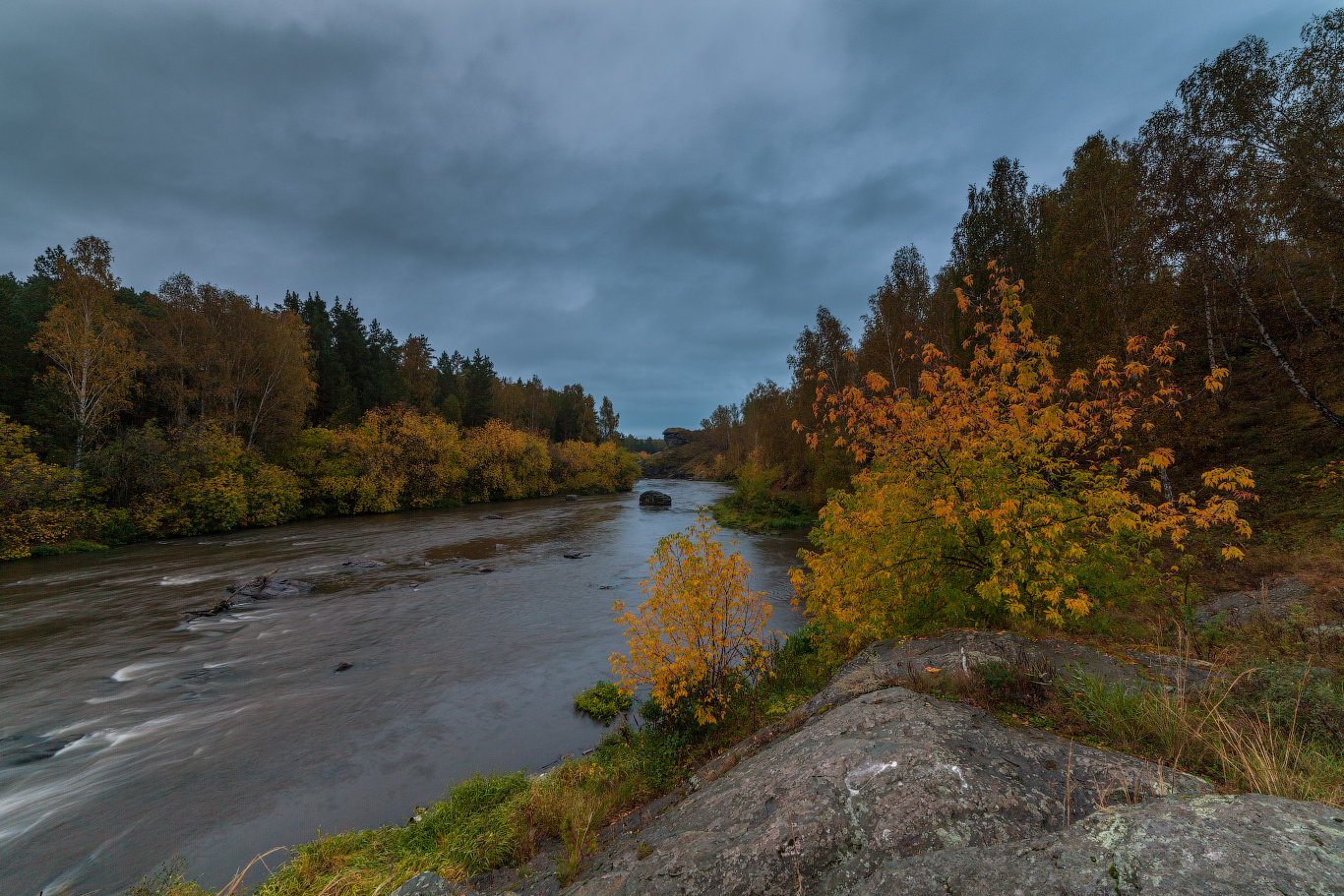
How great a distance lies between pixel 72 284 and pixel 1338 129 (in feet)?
155

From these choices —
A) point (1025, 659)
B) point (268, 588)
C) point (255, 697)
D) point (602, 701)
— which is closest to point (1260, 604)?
point (1025, 659)

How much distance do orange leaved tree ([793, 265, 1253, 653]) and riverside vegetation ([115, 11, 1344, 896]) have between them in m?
0.05

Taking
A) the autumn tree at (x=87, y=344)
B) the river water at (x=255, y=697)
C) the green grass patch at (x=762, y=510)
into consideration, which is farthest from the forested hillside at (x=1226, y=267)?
the autumn tree at (x=87, y=344)

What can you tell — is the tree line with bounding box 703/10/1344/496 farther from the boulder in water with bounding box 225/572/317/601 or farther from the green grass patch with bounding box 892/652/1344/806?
the boulder in water with bounding box 225/572/317/601

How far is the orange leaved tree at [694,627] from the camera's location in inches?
269

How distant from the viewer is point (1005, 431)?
20.2 feet

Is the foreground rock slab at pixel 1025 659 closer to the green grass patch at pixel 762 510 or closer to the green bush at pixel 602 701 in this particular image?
the green bush at pixel 602 701

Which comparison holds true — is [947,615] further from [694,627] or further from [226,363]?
[226,363]

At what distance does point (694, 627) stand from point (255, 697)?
9466 millimetres

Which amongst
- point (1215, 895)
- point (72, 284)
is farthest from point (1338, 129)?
point (72, 284)

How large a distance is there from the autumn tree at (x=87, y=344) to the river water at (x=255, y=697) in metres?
8.93

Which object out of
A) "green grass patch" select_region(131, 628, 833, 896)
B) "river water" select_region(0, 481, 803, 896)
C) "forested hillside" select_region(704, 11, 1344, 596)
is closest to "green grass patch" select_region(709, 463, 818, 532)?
"river water" select_region(0, 481, 803, 896)

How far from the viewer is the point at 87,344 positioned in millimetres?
23656

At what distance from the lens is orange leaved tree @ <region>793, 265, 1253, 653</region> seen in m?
5.77
